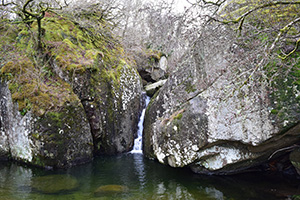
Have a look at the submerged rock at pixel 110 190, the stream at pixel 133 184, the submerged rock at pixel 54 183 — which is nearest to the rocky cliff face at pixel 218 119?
the stream at pixel 133 184

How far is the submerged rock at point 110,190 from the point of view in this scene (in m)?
5.63

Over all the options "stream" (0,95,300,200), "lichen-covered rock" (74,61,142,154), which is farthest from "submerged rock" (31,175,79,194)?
"lichen-covered rock" (74,61,142,154)

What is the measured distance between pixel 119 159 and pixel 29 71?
4639 mm

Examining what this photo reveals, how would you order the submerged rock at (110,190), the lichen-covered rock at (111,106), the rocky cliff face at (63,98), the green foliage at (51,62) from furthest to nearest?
the lichen-covered rock at (111,106) → the green foliage at (51,62) → the rocky cliff face at (63,98) → the submerged rock at (110,190)

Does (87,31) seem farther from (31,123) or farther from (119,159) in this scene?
(119,159)

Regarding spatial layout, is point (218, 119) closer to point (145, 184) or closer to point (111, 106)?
point (145, 184)

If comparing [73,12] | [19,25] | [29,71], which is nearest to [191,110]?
[29,71]

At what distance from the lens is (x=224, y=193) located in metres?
5.67

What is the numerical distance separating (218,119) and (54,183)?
485 centimetres

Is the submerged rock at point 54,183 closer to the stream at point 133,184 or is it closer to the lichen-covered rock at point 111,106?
the stream at point 133,184

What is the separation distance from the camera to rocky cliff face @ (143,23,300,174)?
201 inches

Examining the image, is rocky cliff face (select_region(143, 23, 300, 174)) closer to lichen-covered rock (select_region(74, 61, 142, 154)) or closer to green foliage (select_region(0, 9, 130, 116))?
lichen-covered rock (select_region(74, 61, 142, 154))

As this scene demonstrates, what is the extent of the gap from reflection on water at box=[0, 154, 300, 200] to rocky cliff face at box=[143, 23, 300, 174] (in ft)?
1.52

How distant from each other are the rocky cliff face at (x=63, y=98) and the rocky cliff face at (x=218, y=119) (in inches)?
80.1
